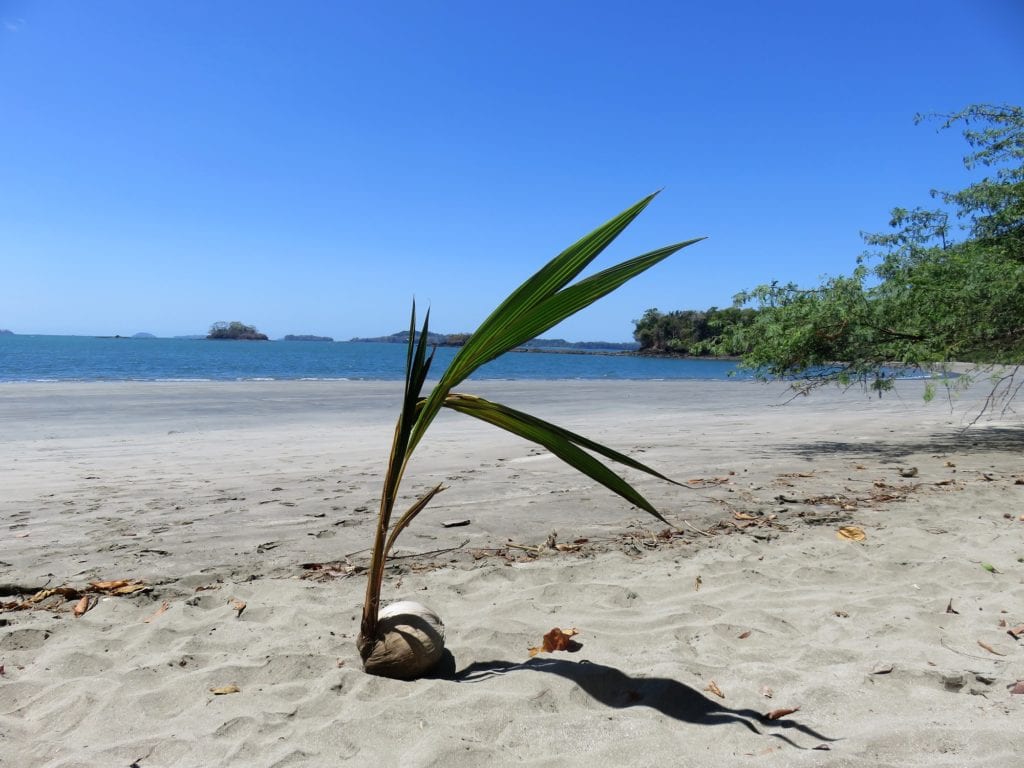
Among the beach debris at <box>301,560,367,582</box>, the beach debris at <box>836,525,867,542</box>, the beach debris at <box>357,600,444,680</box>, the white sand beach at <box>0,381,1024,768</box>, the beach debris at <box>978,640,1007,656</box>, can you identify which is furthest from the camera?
the beach debris at <box>836,525,867,542</box>

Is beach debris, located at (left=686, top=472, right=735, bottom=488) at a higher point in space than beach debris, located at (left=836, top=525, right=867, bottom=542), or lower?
higher

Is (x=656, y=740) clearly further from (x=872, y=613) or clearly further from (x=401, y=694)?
(x=872, y=613)

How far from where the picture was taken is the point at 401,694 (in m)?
2.50

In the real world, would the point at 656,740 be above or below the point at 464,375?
below

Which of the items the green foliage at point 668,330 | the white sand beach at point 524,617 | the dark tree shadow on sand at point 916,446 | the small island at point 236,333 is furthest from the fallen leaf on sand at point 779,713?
the small island at point 236,333

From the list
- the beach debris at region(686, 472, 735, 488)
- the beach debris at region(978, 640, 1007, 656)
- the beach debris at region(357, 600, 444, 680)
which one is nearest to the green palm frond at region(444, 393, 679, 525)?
the beach debris at region(357, 600, 444, 680)

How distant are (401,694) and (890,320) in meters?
8.56

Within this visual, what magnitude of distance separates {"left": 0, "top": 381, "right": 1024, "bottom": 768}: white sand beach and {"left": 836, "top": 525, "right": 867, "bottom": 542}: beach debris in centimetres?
6

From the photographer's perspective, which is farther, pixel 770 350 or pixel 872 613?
pixel 770 350

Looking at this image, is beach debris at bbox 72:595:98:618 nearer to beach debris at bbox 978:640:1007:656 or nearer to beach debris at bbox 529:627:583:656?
beach debris at bbox 529:627:583:656

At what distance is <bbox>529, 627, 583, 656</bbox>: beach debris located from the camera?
290 centimetres

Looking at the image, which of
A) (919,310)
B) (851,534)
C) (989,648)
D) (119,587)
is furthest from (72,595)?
(919,310)

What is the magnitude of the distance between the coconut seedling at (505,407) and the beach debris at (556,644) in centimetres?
47

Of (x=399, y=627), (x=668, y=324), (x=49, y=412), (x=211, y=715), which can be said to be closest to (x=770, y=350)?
(x=399, y=627)
